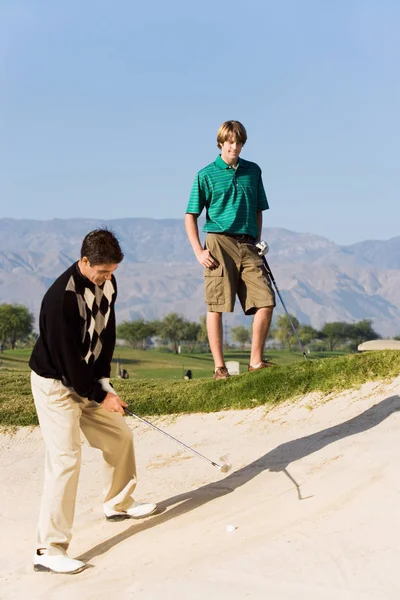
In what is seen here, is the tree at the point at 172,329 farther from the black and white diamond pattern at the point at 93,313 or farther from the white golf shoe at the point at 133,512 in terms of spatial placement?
the black and white diamond pattern at the point at 93,313

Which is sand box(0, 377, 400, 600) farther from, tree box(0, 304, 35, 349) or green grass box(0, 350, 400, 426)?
tree box(0, 304, 35, 349)

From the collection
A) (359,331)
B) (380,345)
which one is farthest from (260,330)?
(359,331)

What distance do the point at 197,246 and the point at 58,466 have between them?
13.8ft

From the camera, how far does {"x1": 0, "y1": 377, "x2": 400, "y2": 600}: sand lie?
5.88 m

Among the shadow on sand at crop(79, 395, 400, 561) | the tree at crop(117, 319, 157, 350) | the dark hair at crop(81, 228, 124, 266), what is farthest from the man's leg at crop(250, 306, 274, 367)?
the tree at crop(117, 319, 157, 350)

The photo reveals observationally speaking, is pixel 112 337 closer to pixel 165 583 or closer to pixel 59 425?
pixel 59 425

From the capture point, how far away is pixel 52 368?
22.3 feet

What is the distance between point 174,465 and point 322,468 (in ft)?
6.98

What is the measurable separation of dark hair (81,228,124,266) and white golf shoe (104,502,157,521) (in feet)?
8.09

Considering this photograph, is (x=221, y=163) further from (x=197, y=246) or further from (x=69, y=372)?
(x=69, y=372)

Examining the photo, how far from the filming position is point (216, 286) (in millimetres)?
10156

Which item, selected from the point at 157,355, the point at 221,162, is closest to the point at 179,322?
the point at 157,355

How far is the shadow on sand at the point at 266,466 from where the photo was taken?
24.7 feet

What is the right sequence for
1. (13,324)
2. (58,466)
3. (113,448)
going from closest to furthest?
(58,466), (113,448), (13,324)
